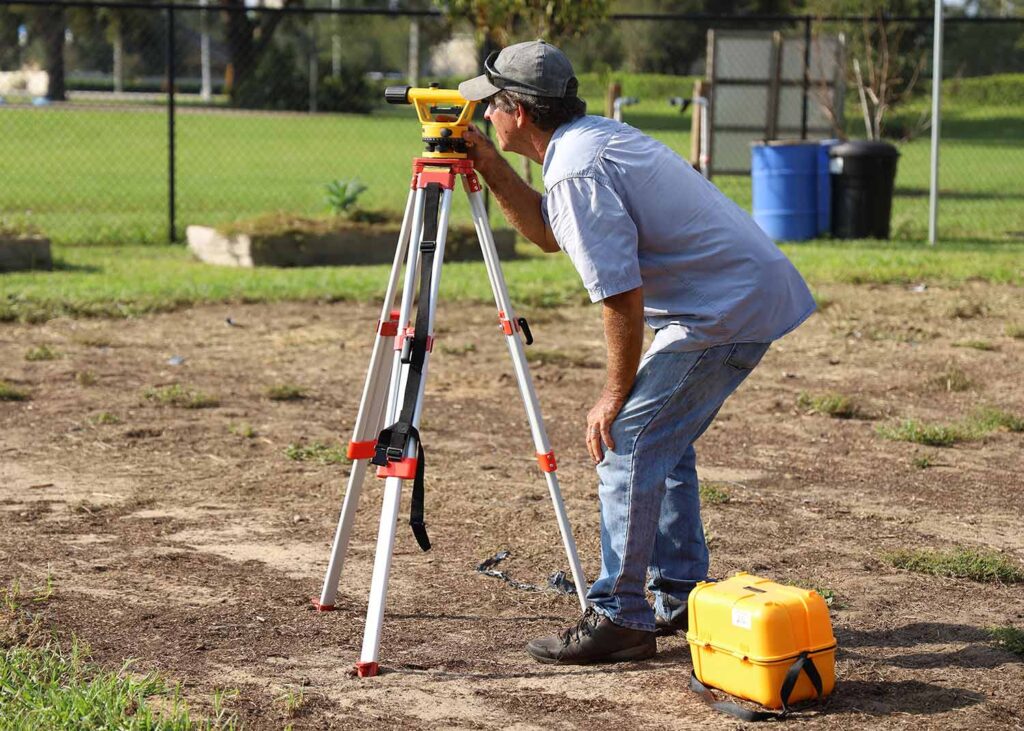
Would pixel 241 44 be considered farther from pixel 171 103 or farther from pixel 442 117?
pixel 442 117

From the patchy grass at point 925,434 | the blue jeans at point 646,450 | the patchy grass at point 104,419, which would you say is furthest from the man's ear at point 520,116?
the patchy grass at point 104,419

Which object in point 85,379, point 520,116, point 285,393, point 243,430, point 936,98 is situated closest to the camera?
point 520,116

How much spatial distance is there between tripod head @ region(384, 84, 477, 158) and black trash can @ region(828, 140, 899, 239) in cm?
1161

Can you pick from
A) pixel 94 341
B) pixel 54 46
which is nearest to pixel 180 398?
pixel 94 341

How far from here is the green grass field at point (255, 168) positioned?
56.0ft

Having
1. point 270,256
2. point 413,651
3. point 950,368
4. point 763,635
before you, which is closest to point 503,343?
point 950,368

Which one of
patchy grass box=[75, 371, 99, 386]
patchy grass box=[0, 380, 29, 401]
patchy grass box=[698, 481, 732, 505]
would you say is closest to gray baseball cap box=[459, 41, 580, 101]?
patchy grass box=[698, 481, 732, 505]

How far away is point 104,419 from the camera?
7398 millimetres

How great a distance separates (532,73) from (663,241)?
62 centimetres

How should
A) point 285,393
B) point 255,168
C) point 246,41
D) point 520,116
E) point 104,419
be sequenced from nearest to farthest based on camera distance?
point 520,116
point 104,419
point 285,393
point 255,168
point 246,41

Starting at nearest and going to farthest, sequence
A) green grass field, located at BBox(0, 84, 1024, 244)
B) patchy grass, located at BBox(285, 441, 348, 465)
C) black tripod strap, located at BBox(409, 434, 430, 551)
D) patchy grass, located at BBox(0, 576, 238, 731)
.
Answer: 1. patchy grass, located at BBox(0, 576, 238, 731)
2. black tripod strap, located at BBox(409, 434, 430, 551)
3. patchy grass, located at BBox(285, 441, 348, 465)
4. green grass field, located at BBox(0, 84, 1024, 244)

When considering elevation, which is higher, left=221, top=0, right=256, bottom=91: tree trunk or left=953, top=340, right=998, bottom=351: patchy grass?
left=221, top=0, right=256, bottom=91: tree trunk

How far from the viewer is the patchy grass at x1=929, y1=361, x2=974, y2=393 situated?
8422mm

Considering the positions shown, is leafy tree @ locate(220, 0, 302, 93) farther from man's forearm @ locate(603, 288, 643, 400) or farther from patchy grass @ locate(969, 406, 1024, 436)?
man's forearm @ locate(603, 288, 643, 400)
